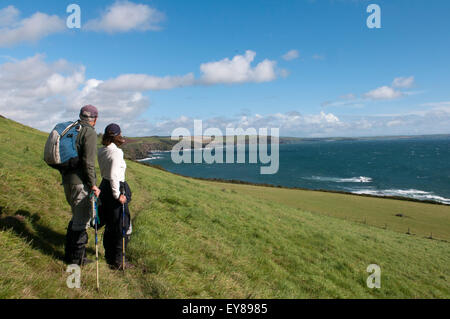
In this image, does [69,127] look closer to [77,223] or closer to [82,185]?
[82,185]

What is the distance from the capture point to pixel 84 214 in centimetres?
490

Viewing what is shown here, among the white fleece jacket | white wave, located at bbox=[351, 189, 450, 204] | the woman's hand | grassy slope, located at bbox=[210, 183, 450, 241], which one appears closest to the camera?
the white fleece jacket

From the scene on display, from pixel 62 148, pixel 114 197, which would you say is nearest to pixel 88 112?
pixel 62 148

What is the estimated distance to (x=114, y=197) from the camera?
5098 mm

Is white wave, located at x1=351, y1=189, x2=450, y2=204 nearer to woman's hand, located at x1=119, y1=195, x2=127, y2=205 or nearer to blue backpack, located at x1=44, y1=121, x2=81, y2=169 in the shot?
woman's hand, located at x1=119, y1=195, x2=127, y2=205

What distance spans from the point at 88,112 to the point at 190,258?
424 cm

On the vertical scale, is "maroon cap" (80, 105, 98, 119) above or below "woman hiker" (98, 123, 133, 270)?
above

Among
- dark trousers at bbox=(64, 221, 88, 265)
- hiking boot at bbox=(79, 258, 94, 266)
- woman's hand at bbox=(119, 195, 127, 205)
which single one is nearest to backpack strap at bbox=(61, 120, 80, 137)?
woman's hand at bbox=(119, 195, 127, 205)

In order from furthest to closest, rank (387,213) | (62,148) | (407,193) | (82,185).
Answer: (407,193), (387,213), (82,185), (62,148)

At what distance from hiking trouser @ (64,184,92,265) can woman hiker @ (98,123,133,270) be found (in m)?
0.34

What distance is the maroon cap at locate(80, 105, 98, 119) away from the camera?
188 inches

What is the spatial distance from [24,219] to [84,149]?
3.02m

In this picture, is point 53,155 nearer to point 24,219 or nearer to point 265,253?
point 24,219
